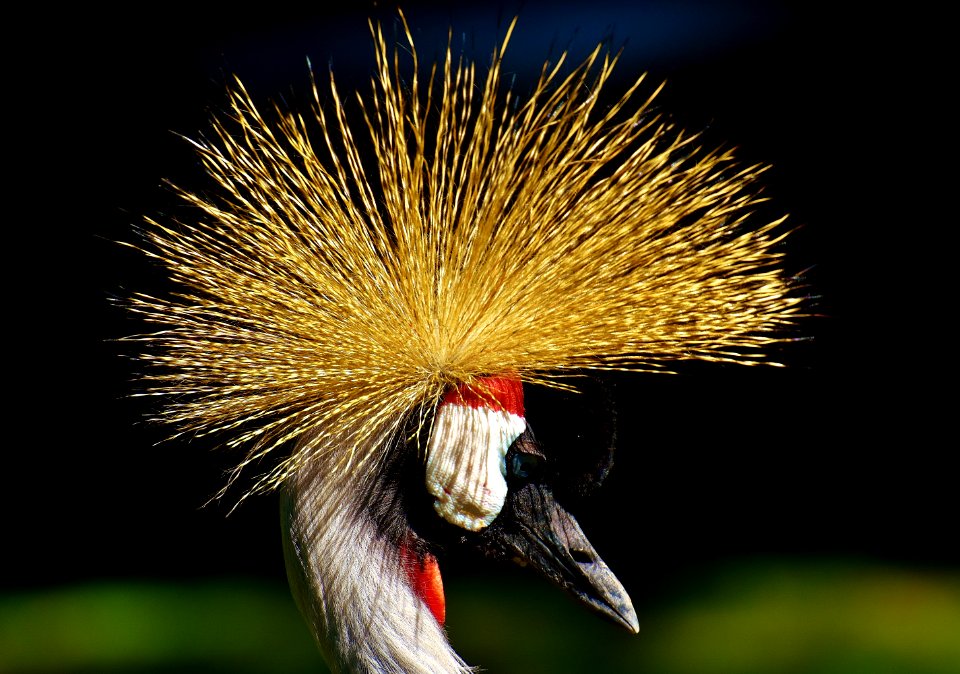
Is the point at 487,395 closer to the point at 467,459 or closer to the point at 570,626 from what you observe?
the point at 467,459

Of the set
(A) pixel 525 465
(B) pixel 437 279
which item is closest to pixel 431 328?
(B) pixel 437 279

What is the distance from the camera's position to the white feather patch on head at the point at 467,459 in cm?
81

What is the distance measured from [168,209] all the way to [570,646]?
123 cm

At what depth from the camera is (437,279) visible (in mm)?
805

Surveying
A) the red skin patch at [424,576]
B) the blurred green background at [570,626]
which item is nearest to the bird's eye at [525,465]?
the red skin patch at [424,576]

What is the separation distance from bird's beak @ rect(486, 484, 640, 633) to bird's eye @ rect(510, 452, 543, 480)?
1cm

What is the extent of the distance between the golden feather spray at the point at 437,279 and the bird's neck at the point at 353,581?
3cm

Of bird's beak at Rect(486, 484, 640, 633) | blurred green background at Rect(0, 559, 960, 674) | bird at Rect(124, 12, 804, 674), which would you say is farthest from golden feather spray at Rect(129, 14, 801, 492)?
blurred green background at Rect(0, 559, 960, 674)

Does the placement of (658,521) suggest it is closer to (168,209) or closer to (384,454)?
(168,209)

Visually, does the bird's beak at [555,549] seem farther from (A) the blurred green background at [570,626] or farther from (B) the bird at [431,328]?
(A) the blurred green background at [570,626]

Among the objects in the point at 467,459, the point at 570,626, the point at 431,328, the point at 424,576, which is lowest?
the point at 570,626

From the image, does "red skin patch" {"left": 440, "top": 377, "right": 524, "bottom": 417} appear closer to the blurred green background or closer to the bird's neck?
the bird's neck

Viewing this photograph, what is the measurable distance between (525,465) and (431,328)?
0.50 feet

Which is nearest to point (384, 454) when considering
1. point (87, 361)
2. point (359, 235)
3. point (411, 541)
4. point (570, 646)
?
point (411, 541)
